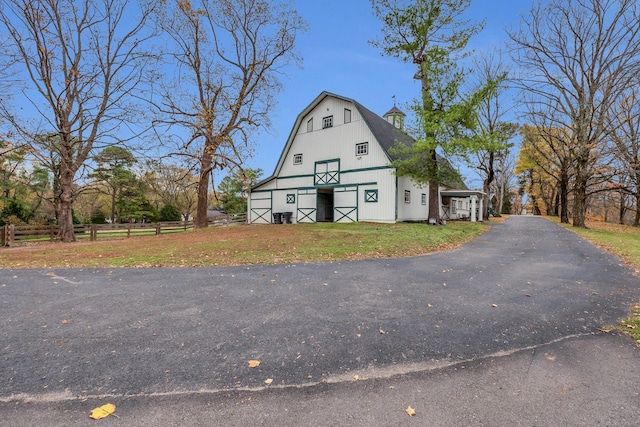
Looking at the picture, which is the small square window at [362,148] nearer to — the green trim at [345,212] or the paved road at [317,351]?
the green trim at [345,212]

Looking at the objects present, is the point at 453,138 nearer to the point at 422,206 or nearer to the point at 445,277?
the point at 422,206

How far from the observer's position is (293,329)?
139 inches

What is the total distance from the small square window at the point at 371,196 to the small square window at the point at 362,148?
241 cm

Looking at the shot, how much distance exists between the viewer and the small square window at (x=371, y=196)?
1764 cm

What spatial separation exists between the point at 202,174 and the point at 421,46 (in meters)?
14.6

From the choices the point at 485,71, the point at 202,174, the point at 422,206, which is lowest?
the point at 422,206

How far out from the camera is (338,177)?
1925 centimetres

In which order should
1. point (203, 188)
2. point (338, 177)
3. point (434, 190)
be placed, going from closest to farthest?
1. point (434, 190)
2. point (203, 188)
3. point (338, 177)

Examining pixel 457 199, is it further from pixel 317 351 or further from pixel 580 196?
pixel 317 351

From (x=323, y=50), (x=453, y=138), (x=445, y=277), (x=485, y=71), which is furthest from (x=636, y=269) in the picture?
(x=485, y=71)

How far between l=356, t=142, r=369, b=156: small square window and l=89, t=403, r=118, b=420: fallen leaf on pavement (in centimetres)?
1729

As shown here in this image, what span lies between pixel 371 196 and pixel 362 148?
3.10 m

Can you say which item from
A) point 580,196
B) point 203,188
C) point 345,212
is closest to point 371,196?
point 345,212

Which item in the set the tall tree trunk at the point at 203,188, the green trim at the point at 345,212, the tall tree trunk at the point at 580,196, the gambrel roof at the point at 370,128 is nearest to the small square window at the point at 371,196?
the green trim at the point at 345,212
